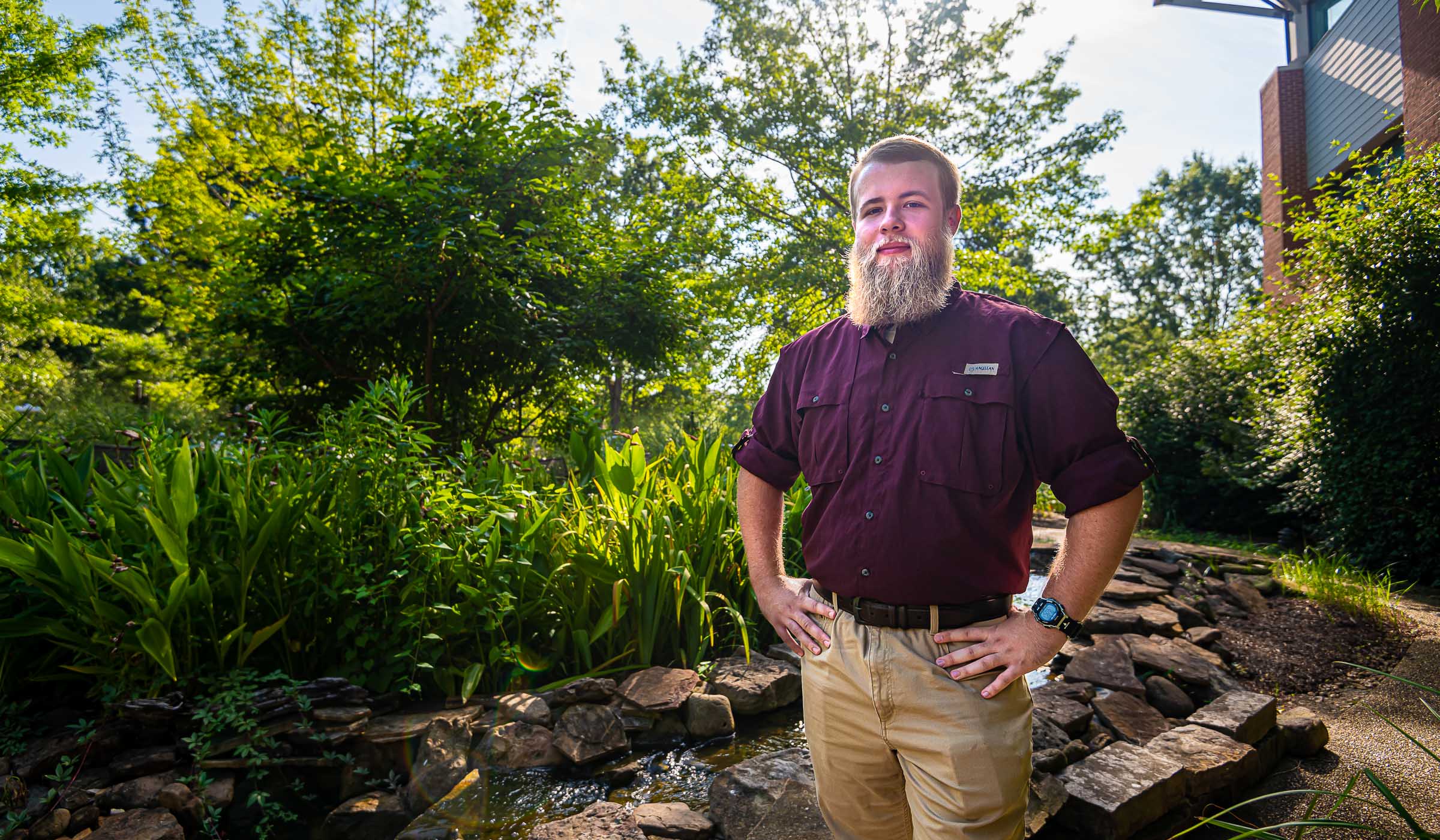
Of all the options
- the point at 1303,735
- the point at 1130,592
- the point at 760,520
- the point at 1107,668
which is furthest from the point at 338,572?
the point at 1130,592

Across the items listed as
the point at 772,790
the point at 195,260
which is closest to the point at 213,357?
the point at 195,260

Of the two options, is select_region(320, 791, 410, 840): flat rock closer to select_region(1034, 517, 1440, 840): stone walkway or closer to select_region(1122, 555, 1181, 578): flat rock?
select_region(1034, 517, 1440, 840): stone walkway

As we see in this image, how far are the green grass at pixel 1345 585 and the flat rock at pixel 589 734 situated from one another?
201 inches

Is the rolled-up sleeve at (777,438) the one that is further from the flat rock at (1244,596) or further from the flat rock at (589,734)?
the flat rock at (1244,596)

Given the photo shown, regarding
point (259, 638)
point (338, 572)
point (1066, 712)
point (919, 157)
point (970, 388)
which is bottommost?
point (1066, 712)

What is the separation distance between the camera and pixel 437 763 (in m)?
2.62

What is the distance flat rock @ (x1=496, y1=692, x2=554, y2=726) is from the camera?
2.90 meters

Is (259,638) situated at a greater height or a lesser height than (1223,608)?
greater

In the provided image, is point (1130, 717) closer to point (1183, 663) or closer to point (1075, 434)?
point (1183, 663)

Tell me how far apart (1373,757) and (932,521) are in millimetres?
2840

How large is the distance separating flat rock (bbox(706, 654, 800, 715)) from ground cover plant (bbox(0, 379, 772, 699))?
8.4 inches

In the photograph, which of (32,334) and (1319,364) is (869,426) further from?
(32,334)

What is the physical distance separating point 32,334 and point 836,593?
1672 cm

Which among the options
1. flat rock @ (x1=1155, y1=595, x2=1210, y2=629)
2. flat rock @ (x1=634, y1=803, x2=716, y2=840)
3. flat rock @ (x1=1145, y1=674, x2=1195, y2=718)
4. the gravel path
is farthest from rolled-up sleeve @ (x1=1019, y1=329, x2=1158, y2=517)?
flat rock @ (x1=1155, y1=595, x2=1210, y2=629)
